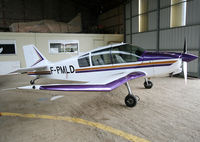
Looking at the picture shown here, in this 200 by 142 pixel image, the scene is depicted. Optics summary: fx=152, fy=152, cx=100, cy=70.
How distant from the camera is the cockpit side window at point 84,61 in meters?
5.19

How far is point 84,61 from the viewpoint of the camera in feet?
17.2

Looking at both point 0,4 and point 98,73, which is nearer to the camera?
point 98,73

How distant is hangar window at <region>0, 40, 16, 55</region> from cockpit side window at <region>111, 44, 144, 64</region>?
9495 millimetres

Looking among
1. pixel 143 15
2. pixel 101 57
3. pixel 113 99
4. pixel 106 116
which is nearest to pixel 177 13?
pixel 143 15

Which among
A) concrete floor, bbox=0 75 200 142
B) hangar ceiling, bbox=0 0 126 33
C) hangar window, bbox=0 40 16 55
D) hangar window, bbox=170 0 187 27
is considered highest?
hangar ceiling, bbox=0 0 126 33

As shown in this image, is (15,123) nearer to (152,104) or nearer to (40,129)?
(40,129)

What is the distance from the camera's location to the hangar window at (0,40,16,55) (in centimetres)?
1102

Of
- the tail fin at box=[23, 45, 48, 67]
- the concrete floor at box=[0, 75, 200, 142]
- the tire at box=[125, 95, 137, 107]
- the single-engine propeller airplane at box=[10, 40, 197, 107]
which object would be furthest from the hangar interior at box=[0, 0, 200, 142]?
the tail fin at box=[23, 45, 48, 67]

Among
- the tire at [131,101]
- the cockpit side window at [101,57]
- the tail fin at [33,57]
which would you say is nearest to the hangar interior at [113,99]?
the tire at [131,101]

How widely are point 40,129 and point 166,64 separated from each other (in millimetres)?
3798

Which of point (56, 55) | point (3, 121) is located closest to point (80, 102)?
point (3, 121)

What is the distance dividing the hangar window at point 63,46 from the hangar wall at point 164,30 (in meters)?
4.75

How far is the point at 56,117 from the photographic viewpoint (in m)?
4.04

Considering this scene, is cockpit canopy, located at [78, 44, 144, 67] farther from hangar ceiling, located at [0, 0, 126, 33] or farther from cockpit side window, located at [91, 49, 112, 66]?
hangar ceiling, located at [0, 0, 126, 33]
